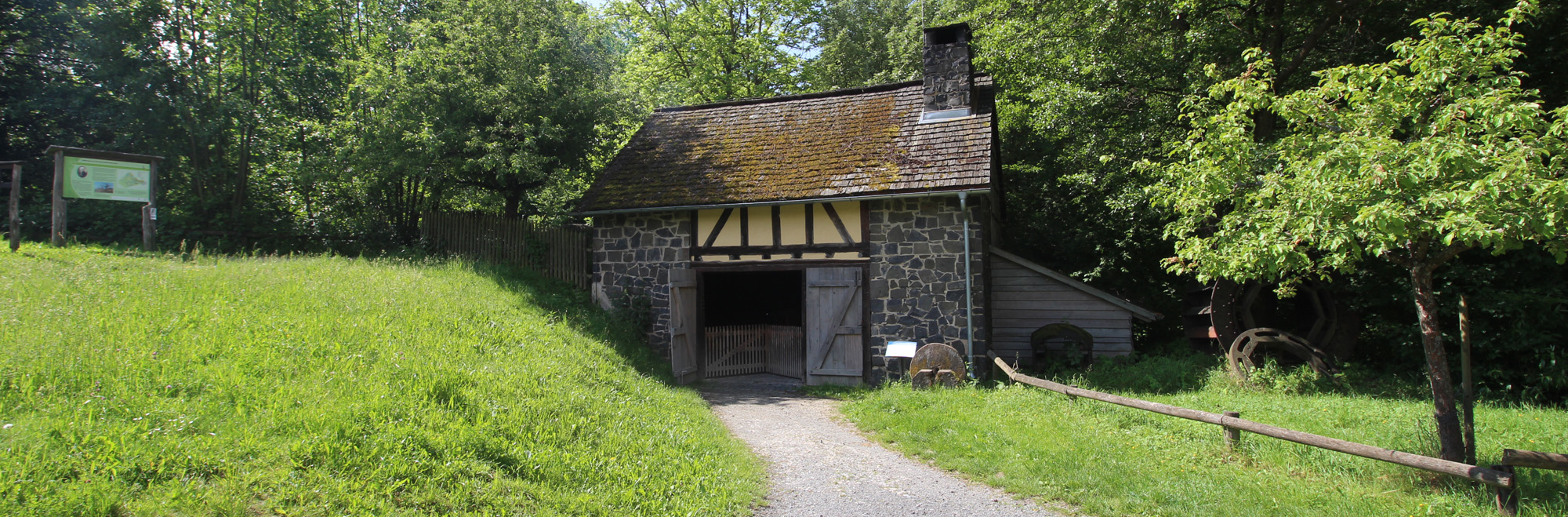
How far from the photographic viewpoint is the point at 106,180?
1062cm

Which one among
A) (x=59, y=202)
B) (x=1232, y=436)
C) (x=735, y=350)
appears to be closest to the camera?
(x=1232, y=436)

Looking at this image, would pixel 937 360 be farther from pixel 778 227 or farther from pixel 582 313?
pixel 582 313

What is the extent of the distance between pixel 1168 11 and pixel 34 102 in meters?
22.1

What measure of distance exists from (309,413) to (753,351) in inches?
345

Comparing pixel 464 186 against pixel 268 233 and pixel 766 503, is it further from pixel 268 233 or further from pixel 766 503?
pixel 766 503

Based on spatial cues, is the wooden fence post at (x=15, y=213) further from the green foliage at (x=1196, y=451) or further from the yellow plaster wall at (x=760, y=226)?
the green foliage at (x=1196, y=451)

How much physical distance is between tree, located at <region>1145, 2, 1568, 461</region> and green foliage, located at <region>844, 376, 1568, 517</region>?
2.86ft

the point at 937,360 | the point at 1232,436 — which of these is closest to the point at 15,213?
the point at 937,360

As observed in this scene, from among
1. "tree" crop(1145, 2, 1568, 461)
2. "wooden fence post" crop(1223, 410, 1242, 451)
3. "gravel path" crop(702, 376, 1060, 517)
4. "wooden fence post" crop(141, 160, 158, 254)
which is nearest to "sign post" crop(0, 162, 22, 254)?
"wooden fence post" crop(141, 160, 158, 254)

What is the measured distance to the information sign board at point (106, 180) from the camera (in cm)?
1031

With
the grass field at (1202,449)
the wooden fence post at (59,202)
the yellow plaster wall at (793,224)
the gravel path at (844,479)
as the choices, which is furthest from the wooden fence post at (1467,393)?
the wooden fence post at (59,202)

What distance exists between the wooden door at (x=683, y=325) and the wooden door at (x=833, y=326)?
1.90m

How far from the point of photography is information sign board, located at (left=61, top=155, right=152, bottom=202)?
10312 mm

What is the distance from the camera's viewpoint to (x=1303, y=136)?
6355 millimetres
